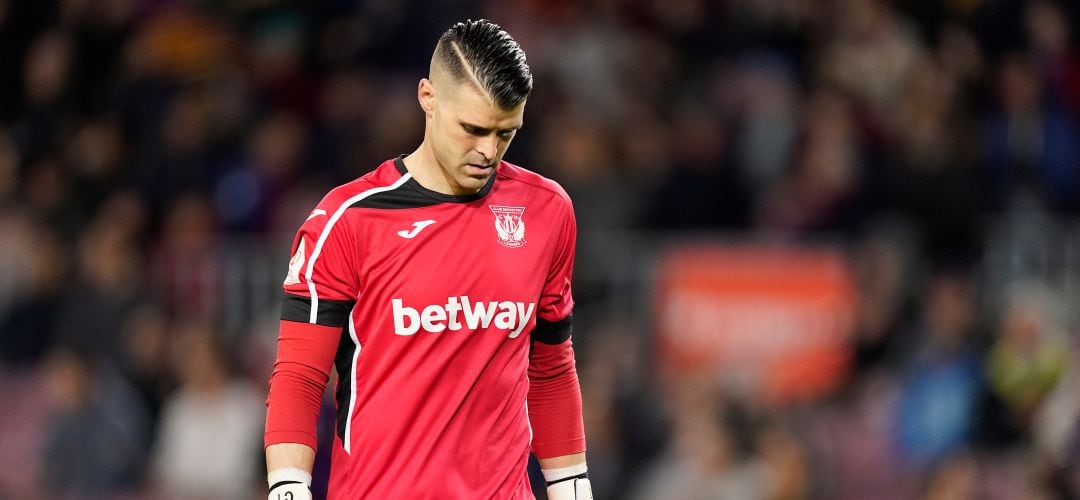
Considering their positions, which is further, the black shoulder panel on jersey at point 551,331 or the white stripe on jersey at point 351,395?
the black shoulder panel on jersey at point 551,331

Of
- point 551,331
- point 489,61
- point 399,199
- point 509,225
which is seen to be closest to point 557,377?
point 551,331

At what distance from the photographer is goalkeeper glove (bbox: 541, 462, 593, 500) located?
463 cm

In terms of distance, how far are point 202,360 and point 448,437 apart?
5982mm

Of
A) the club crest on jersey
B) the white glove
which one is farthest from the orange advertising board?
the white glove

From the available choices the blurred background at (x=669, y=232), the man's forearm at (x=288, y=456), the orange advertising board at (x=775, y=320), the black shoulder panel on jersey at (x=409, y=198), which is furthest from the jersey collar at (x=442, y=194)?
the orange advertising board at (x=775, y=320)

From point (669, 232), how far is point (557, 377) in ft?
19.9

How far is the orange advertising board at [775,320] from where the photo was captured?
395 inches

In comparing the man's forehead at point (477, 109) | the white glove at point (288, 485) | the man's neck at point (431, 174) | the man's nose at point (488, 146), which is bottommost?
the white glove at point (288, 485)

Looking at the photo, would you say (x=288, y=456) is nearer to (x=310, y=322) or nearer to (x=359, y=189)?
(x=310, y=322)

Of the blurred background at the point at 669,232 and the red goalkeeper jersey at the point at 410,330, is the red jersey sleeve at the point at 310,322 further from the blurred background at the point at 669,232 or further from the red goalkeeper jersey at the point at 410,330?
the blurred background at the point at 669,232

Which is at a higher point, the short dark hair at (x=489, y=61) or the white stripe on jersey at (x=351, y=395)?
the short dark hair at (x=489, y=61)

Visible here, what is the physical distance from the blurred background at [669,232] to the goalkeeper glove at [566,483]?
4173mm

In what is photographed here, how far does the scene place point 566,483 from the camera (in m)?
4.63

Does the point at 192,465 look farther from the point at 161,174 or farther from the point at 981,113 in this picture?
the point at 981,113
